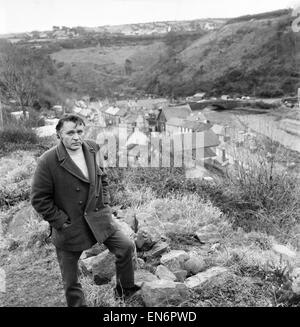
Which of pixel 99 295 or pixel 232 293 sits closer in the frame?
pixel 99 295

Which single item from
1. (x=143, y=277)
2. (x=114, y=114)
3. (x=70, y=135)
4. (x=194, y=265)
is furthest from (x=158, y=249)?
(x=114, y=114)

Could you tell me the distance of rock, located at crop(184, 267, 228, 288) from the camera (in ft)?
11.6

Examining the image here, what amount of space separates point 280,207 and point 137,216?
2455mm

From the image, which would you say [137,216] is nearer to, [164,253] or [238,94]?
[164,253]

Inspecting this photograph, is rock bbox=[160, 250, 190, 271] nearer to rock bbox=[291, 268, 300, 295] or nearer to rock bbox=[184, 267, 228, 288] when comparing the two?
rock bbox=[184, 267, 228, 288]

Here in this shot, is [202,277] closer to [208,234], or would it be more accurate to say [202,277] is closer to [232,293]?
[232,293]

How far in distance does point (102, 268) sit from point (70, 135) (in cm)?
138

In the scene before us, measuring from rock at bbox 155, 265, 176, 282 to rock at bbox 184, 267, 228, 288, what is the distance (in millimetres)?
129

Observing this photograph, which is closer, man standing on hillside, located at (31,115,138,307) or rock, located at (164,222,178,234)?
man standing on hillside, located at (31,115,138,307)

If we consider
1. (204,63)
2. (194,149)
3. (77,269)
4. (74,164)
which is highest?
(74,164)

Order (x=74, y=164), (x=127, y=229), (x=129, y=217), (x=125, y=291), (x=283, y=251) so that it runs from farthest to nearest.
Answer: (x=129, y=217) → (x=127, y=229) → (x=283, y=251) → (x=125, y=291) → (x=74, y=164)

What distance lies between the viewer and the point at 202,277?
360 cm

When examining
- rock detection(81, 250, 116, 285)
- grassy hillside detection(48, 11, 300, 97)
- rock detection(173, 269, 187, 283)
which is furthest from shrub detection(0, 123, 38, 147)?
grassy hillside detection(48, 11, 300, 97)

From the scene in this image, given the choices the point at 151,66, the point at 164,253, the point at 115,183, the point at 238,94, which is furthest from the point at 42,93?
the point at 151,66
